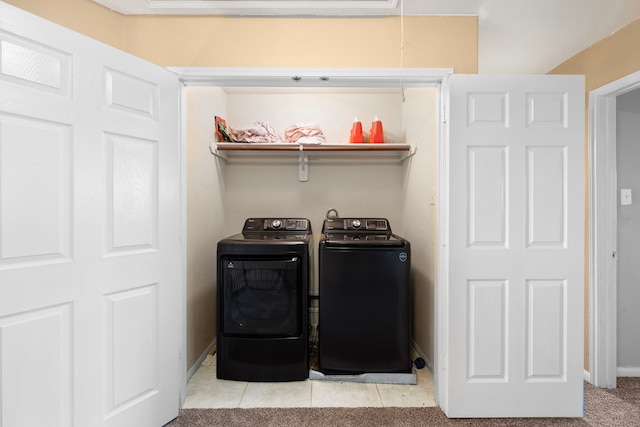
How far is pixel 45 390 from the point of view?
1.31 meters

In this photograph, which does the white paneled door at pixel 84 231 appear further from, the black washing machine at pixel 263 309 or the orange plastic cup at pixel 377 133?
the orange plastic cup at pixel 377 133

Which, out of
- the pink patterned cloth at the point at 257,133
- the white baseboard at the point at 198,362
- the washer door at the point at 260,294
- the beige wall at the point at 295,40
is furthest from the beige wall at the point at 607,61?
the white baseboard at the point at 198,362

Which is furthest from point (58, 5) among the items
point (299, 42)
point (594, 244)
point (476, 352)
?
point (594, 244)

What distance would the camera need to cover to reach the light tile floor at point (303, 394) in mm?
1966

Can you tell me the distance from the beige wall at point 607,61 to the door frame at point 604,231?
58mm

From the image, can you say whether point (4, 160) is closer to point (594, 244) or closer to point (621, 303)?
point (594, 244)

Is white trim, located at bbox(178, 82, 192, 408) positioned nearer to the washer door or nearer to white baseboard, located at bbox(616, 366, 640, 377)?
the washer door

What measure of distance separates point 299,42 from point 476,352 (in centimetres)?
212

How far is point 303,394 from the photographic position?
2.06 meters

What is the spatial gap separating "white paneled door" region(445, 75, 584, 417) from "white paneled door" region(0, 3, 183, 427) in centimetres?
166

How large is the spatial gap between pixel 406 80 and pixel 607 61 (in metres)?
1.55

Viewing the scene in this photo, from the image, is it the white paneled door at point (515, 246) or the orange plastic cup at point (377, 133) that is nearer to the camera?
the white paneled door at point (515, 246)

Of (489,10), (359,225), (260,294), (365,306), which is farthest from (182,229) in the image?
(489,10)

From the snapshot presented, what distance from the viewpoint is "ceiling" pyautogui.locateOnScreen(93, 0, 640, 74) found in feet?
5.90
